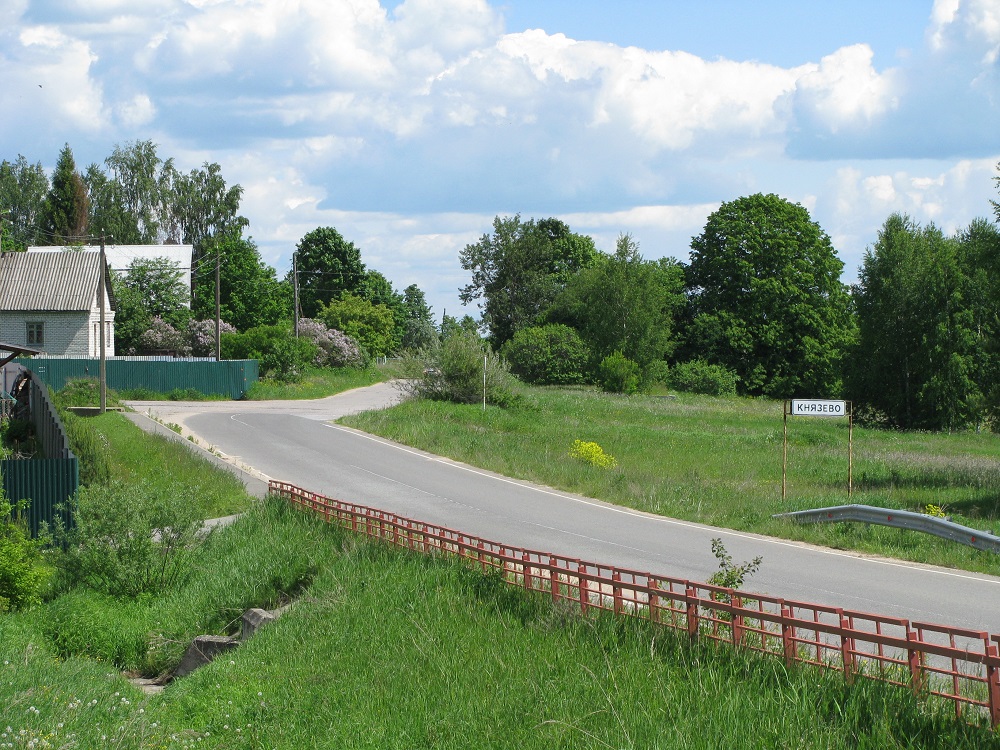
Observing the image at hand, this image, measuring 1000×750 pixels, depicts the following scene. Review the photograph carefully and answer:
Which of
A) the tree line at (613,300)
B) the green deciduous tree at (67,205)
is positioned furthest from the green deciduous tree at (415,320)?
the green deciduous tree at (67,205)

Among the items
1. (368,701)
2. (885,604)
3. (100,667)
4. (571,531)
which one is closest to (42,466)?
(100,667)

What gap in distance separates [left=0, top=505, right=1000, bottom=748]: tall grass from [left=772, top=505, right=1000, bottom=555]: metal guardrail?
8.35 m

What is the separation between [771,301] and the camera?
247 feet

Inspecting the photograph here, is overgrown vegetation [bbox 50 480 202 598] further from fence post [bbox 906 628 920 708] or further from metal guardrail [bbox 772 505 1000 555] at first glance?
fence post [bbox 906 628 920 708]

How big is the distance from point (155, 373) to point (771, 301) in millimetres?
43227

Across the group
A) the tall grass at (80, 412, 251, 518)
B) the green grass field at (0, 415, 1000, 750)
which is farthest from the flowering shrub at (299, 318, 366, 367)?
the green grass field at (0, 415, 1000, 750)

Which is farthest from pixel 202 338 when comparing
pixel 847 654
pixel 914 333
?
pixel 847 654

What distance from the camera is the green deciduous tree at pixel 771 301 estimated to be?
7438 cm

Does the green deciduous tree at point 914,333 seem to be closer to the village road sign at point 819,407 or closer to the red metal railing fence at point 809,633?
the village road sign at point 819,407

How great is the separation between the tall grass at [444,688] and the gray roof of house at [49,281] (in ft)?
159

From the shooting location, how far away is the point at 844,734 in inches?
238

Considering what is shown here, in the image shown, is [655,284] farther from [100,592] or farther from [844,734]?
[844,734]

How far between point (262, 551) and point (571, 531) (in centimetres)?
602

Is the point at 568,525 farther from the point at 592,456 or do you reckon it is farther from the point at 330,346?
the point at 330,346
